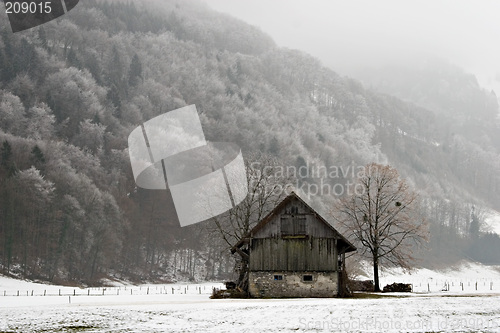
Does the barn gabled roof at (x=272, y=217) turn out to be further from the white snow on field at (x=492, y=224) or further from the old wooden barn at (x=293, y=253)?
the white snow on field at (x=492, y=224)

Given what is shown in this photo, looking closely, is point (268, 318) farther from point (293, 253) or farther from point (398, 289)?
point (398, 289)

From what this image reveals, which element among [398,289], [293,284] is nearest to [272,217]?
[293,284]

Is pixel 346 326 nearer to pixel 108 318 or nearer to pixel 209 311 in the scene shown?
pixel 209 311

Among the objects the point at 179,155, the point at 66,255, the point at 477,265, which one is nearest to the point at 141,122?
the point at 179,155

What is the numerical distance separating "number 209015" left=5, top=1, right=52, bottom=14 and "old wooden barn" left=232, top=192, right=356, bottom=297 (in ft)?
410

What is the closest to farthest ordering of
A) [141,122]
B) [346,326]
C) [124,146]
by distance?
[346,326] → [124,146] → [141,122]

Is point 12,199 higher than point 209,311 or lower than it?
higher

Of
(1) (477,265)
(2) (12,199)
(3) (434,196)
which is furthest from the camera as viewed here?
(3) (434,196)

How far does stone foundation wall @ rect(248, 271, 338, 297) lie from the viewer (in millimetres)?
42125

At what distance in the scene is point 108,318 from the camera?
2644cm

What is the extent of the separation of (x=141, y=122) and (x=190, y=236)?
49.3 metres

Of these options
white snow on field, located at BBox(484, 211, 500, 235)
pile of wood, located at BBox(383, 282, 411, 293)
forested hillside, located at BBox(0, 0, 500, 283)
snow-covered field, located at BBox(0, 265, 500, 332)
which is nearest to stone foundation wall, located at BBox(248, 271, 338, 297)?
pile of wood, located at BBox(383, 282, 411, 293)

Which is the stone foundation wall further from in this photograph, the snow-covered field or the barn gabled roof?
the snow-covered field

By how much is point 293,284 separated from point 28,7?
5413 inches
